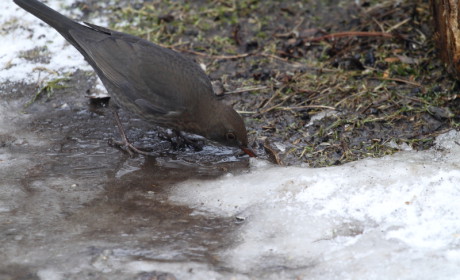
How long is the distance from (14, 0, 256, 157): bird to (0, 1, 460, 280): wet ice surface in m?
0.27

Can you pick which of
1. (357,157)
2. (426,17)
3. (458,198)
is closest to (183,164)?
(357,157)

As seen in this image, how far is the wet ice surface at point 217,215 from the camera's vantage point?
361cm

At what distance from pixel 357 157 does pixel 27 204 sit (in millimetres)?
2545

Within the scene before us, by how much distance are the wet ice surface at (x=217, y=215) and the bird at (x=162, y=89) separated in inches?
10.7

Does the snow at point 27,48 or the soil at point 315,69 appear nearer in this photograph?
the soil at point 315,69

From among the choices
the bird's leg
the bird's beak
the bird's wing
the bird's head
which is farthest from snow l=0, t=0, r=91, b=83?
the bird's beak

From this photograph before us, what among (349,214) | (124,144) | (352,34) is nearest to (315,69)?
(352,34)

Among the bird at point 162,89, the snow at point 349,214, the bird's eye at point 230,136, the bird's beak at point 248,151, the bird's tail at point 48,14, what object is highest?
the bird's tail at point 48,14

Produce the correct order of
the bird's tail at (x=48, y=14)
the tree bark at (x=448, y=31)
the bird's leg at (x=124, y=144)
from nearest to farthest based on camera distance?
the bird's leg at (x=124, y=144)
the tree bark at (x=448, y=31)
the bird's tail at (x=48, y=14)

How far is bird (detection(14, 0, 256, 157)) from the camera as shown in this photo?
510cm

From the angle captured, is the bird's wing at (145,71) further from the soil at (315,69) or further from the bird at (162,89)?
the soil at (315,69)

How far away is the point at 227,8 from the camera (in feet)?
23.8

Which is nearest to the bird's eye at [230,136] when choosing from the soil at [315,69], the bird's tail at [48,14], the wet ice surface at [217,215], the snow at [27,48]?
the wet ice surface at [217,215]

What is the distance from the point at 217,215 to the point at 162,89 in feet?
4.80
